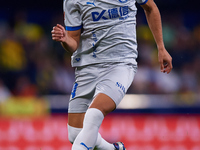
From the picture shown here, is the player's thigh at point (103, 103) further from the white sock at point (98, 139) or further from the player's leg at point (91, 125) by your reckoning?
the white sock at point (98, 139)

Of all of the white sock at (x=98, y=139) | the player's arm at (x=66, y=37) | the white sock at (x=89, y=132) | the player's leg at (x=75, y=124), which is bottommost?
the white sock at (x=98, y=139)

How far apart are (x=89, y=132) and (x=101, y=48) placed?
738 mm

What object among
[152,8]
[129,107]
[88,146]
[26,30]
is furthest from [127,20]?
[26,30]

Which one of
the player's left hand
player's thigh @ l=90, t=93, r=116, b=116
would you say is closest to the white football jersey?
the player's left hand

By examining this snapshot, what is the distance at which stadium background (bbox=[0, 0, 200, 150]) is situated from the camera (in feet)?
18.2

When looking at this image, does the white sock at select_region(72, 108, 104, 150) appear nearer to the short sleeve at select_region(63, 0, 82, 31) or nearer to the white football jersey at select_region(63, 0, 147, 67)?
the white football jersey at select_region(63, 0, 147, 67)

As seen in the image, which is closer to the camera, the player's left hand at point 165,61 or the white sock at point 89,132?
the white sock at point 89,132

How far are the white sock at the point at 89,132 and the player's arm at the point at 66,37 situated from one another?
1.84ft

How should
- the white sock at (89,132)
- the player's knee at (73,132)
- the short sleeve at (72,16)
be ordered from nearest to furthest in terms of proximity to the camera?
the white sock at (89,132) → the short sleeve at (72,16) → the player's knee at (73,132)

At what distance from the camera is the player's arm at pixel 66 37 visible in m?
2.83

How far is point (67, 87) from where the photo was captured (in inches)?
357

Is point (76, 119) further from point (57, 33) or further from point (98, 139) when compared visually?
point (57, 33)

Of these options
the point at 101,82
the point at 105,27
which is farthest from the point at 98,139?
Result: the point at 105,27

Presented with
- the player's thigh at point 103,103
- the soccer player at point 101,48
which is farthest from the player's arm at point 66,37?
the player's thigh at point 103,103
